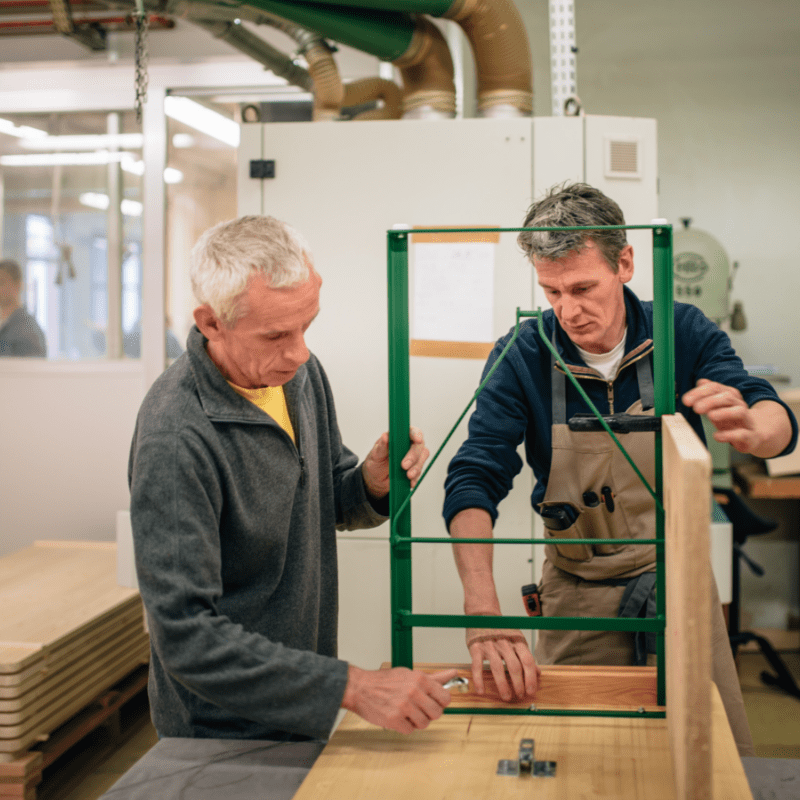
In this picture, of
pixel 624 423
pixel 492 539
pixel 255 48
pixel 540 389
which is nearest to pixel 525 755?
pixel 492 539

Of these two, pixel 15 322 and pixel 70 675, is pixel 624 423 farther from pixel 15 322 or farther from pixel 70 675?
pixel 15 322

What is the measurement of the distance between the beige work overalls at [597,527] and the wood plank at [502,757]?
39 centimetres

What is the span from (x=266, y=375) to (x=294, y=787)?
0.53 metres

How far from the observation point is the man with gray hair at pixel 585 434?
1285mm

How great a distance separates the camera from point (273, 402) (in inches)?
46.7

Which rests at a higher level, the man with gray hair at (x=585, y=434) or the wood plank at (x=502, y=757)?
the man with gray hair at (x=585, y=434)

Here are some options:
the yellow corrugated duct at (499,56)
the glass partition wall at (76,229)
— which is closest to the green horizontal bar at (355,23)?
the yellow corrugated duct at (499,56)

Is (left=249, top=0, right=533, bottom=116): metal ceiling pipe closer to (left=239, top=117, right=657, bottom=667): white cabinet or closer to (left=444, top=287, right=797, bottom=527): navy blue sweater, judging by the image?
(left=239, top=117, right=657, bottom=667): white cabinet

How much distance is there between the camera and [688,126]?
3.44 m

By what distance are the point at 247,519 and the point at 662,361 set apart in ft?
1.95

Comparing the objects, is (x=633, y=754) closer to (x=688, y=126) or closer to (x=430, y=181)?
(x=430, y=181)

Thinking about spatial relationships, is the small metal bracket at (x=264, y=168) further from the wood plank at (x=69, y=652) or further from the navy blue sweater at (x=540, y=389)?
the wood plank at (x=69, y=652)

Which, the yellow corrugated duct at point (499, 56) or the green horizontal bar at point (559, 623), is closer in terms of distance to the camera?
the green horizontal bar at point (559, 623)

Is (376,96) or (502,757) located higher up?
(376,96)
